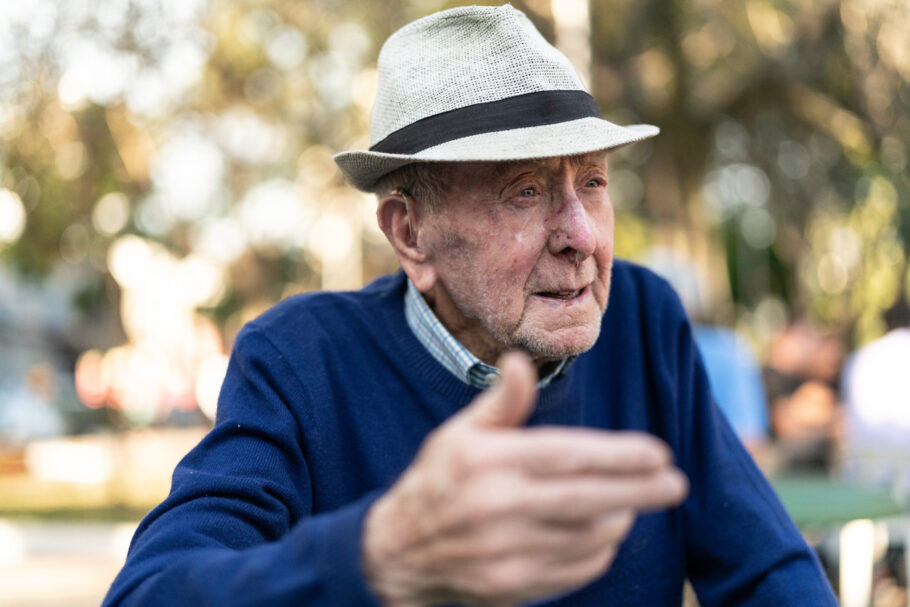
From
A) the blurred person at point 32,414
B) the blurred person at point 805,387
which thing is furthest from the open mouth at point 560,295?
the blurred person at point 32,414

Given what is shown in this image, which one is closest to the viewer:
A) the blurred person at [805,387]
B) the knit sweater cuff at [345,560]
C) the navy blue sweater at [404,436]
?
the knit sweater cuff at [345,560]

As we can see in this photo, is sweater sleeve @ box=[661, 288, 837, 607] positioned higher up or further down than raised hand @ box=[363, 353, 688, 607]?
further down

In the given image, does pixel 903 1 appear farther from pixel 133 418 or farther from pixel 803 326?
pixel 133 418

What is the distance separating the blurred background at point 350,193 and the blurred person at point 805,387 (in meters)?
0.02

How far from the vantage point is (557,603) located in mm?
1926

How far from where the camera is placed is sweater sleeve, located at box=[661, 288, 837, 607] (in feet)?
6.35

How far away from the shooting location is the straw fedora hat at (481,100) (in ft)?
6.24

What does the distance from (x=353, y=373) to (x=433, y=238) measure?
1.07 ft

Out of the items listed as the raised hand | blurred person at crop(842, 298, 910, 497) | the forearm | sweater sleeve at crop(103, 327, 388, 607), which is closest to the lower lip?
sweater sleeve at crop(103, 327, 388, 607)

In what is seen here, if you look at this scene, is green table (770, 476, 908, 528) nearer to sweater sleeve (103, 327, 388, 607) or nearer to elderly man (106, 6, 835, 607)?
elderly man (106, 6, 835, 607)

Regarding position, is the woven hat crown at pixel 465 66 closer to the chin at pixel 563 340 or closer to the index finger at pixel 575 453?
the chin at pixel 563 340

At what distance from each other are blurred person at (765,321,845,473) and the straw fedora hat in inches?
197

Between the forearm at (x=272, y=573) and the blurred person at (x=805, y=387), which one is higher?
the forearm at (x=272, y=573)

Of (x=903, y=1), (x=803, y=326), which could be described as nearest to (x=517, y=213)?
(x=803, y=326)
